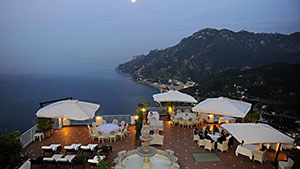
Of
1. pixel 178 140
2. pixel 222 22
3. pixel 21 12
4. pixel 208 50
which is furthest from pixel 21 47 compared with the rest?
pixel 178 140

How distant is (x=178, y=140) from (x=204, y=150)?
160 centimetres

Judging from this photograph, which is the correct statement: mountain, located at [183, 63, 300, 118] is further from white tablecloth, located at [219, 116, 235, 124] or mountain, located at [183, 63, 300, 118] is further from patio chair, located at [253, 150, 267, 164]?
patio chair, located at [253, 150, 267, 164]

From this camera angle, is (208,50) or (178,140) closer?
(178,140)

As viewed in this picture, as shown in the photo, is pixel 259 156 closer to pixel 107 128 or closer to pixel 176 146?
pixel 176 146

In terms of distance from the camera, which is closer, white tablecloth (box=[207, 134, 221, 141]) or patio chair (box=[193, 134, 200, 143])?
white tablecloth (box=[207, 134, 221, 141])

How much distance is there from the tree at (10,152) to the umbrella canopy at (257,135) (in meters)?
7.86

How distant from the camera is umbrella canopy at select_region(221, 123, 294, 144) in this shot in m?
6.57

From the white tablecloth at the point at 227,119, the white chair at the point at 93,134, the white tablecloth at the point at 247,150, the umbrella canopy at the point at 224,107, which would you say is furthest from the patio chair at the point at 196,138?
the white chair at the point at 93,134

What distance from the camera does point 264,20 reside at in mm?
133750

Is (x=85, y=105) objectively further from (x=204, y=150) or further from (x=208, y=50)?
(x=208, y=50)

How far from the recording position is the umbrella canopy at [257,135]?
6574 millimetres

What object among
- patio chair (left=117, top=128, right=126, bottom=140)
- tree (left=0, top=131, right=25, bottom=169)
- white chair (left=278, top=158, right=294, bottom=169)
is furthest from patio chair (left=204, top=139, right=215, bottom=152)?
tree (left=0, top=131, right=25, bottom=169)

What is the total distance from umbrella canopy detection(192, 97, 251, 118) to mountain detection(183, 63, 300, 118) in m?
33.7

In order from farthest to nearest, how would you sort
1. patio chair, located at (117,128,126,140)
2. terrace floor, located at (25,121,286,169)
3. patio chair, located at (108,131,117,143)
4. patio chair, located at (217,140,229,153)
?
patio chair, located at (117,128,126,140) → patio chair, located at (108,131,117,143) → patio chair, located at (217,140,229,153) → terrace floor, located at (25,121,286,169)
